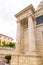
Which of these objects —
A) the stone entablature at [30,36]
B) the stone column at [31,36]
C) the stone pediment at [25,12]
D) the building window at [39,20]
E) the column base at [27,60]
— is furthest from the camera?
the stone pediment at [25,12]

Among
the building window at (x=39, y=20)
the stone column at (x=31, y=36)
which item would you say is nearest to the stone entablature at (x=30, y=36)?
the stone column at (x=31, y=36)

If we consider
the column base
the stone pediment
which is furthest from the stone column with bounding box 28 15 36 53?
the column base

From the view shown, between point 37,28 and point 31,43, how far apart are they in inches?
65.8

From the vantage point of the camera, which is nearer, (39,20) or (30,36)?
(30,36)

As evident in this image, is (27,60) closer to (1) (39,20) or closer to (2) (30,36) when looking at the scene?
(2) (30,36)

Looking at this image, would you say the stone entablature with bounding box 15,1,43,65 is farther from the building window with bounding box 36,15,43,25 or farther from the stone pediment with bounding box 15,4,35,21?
the building window with bounding box 36,15,43,25

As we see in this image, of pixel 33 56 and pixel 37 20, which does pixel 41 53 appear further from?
pixel 37 20

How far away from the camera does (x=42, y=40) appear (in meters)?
8.44

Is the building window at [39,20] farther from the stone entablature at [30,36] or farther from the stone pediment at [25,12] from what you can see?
the stone pediment at [25,12]

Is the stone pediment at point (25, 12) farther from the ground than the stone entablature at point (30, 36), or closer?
farther from the ground

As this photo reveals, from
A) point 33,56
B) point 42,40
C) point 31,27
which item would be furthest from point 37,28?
point 33,56

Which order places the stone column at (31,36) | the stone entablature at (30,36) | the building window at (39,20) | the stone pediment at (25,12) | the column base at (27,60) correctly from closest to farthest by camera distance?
the column base at (27,60)
the stone entablature at (30,36)
the stone column at (31,36)
the building window at (39,20)
the stone pediment at (25,12)

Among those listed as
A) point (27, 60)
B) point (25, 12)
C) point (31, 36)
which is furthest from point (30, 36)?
point (25, 12)

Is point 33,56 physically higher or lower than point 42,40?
lower
